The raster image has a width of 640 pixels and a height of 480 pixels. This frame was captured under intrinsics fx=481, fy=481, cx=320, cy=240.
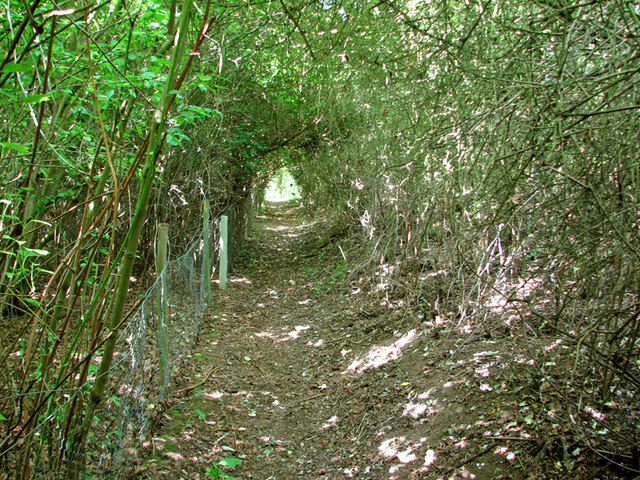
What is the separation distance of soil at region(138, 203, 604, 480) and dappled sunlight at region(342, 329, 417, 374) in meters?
0.02

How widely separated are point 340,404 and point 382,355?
81 centimetres

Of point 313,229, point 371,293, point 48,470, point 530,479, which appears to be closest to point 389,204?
point 371,293

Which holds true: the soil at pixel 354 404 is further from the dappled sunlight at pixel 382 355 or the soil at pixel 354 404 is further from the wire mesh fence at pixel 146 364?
the wire mesh fence at pixel 146 364

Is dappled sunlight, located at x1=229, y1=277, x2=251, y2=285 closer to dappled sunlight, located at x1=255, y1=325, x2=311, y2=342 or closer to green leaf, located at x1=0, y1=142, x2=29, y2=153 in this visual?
dappled sunlight, located at x1=255, y1=325, x2=311, y2=342

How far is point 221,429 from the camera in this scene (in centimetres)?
439

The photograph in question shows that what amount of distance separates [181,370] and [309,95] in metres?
6.63

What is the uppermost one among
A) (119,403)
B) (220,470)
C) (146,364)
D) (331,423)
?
(119,403)

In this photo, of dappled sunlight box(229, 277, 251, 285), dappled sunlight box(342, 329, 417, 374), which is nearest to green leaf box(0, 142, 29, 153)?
dappled sunlight box(342, 329, 417, 374)

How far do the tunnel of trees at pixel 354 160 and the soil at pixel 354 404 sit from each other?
1.09 feet

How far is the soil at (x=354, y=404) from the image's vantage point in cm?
341

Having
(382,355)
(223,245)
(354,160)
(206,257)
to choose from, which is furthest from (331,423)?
(354,160)

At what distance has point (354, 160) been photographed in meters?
9.09

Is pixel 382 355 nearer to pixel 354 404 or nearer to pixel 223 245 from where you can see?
pixel 354 404

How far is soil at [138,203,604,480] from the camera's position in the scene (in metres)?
3.41
